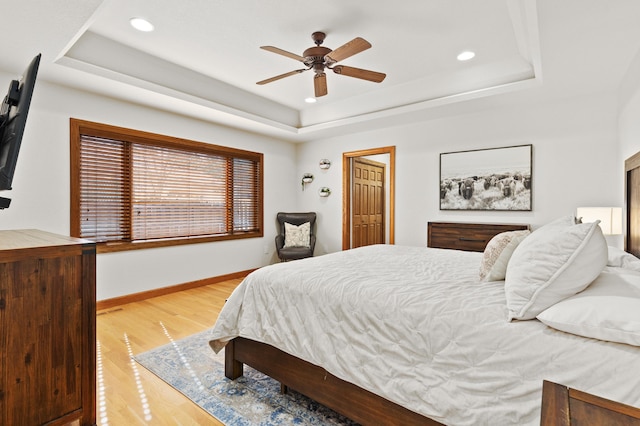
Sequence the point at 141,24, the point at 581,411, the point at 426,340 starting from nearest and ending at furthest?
the point at 581,411
the point at 426,340
the point at 141,24

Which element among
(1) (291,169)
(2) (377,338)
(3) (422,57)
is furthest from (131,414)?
(1) (291,169)

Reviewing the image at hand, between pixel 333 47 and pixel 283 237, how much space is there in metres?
3.22

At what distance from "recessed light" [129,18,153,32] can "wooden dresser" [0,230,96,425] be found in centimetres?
212

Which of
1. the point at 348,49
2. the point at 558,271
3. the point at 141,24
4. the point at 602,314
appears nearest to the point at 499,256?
the point at 558,271

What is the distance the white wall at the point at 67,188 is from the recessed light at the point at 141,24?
1194 mm

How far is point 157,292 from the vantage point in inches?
159

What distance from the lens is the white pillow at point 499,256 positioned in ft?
5.47

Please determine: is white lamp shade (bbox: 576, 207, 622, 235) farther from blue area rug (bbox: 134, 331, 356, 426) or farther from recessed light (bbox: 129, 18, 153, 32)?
recessed light (bbox: 129, 18, 153, 32)

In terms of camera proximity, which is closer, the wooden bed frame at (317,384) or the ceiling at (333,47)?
the wooden bed frame at (317,384)

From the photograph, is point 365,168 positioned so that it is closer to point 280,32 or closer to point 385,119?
point 385,119

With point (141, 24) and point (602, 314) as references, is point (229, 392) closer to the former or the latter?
point (602, 314)

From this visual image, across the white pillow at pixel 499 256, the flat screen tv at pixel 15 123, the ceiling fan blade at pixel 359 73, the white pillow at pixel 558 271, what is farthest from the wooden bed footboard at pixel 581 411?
the ceiling fan blade at pixel 359 73

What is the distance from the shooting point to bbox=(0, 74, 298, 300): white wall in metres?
3.11

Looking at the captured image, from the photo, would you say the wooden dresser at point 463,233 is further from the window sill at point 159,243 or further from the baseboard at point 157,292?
the baseboard at point 157,292
